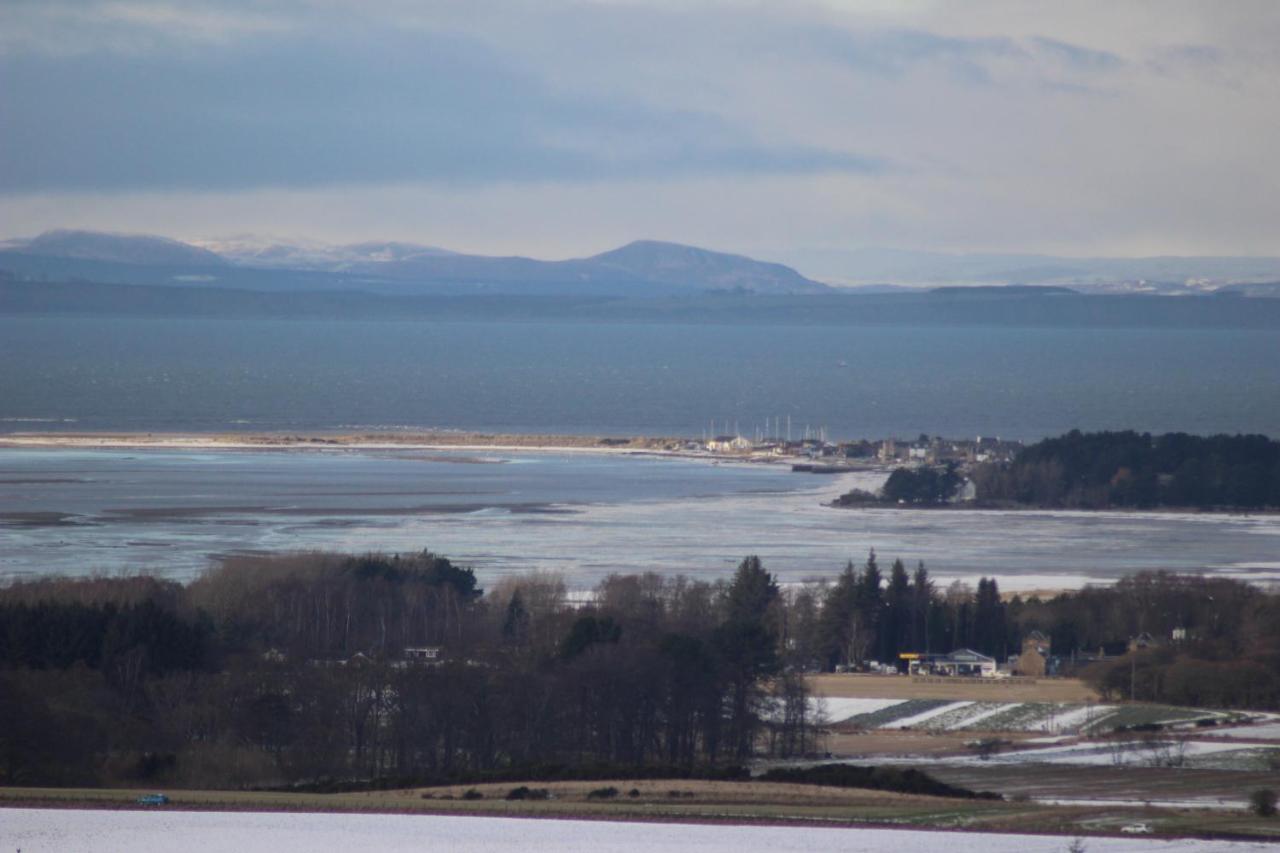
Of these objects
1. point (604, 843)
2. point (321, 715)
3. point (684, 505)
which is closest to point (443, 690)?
point (321, 715)

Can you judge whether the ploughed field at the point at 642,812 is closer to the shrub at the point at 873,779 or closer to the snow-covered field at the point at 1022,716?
the shrub at the point at 873,779

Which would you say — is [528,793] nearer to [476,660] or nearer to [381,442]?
[476,660]

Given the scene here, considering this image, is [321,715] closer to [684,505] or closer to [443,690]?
[443,690]

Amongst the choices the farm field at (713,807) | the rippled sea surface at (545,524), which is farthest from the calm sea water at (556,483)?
the farm field at (713,807)

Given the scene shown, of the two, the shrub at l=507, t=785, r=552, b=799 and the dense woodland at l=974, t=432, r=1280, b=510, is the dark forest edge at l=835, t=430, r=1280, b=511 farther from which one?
the shrub at l=507, t=785, r=552, b=799

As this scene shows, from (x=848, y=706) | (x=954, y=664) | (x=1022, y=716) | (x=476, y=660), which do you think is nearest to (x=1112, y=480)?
(x=954, y=664)

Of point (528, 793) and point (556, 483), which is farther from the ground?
point (556, 483)
